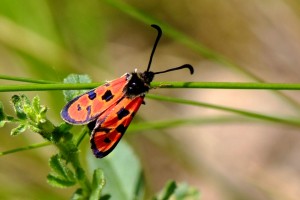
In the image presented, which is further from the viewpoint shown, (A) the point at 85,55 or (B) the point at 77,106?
(A) the point at 85,55

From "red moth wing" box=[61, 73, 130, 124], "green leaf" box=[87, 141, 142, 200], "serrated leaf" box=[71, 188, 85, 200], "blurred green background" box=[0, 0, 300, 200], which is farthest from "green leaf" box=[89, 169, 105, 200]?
"blurred green background" box=[0, 0, 300, 200]

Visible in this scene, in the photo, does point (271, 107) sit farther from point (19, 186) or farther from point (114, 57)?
point (19, 186)

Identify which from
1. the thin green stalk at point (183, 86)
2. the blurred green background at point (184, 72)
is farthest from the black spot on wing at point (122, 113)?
the blurred green background at point (184, 72)

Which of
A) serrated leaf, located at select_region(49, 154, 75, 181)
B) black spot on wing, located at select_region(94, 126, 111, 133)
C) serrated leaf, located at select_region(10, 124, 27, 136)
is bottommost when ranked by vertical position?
serrated leaf, located at select_region(49, 154, 75, 181)

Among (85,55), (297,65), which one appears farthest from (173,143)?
(297,65)

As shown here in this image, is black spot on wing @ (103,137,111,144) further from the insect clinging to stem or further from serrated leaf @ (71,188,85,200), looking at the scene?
serrated leaf @ (71,188,85,200)

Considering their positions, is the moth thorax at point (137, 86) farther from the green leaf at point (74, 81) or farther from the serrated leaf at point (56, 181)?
the serrated leaf at point (56, 181)
